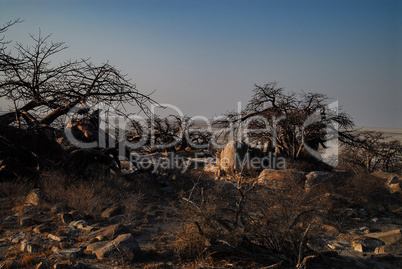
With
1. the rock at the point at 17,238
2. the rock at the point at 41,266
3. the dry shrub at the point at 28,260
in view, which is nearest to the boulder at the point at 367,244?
the rock at the point at 41,266

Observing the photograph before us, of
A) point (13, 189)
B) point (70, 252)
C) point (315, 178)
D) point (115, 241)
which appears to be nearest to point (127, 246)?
point (115, 241)

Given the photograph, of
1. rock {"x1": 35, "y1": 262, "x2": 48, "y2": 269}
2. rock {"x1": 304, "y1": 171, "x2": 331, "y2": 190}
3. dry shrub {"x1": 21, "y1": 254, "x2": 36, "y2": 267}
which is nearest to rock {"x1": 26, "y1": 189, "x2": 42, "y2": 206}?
dry shrub {"x1": 21, "y1": 254, "x2": 36, "y2": 267}

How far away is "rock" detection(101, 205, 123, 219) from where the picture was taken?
6.15 m

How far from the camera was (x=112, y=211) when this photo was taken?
6.23m

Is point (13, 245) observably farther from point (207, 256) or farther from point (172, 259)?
point (207, 256)

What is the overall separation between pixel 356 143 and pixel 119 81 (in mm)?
12746

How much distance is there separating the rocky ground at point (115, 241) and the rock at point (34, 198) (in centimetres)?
2

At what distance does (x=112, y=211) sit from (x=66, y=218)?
0.81 metres

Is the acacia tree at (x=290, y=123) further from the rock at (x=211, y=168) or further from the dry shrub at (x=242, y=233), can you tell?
the dry shrub at (x=242, y=233)

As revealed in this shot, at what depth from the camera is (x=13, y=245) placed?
15.2 ft

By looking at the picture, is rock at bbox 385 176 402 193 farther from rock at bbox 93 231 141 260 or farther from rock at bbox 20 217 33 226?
rock at bbox 20 217 33 226

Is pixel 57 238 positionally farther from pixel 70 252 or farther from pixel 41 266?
pixel 41 266

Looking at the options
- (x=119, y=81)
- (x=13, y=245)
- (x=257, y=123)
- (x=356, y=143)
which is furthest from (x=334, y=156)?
(x=13, y=245)

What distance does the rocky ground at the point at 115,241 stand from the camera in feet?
13.5
